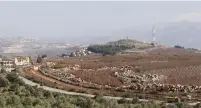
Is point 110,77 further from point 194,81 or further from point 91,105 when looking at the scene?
point 91,105

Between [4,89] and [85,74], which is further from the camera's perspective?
[85,74]

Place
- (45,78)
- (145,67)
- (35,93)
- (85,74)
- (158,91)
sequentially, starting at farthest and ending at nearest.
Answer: (145,67)
(85,74)
(45,78)
(158,91)
(35,93)

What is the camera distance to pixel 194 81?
57719mm

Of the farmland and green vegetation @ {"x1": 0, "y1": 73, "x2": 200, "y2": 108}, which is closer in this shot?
green vegetation @ {"x1": 0, "y1": 73, "x2": 200, "y2": 108}

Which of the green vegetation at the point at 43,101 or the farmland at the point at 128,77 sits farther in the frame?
the farmland at the point at 128,77

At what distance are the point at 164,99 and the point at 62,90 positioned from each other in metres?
12.4

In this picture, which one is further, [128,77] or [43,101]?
[128,77]

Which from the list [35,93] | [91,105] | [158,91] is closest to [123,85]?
[158,91]

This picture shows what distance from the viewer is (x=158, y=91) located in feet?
167

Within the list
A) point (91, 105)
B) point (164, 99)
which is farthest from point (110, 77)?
point (91, 105)

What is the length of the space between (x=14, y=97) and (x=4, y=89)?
38.0 feet

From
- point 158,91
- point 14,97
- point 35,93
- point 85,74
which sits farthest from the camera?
point 85,74

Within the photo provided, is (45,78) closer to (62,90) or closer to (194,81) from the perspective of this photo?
(62,90)

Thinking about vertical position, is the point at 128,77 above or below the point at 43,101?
below
